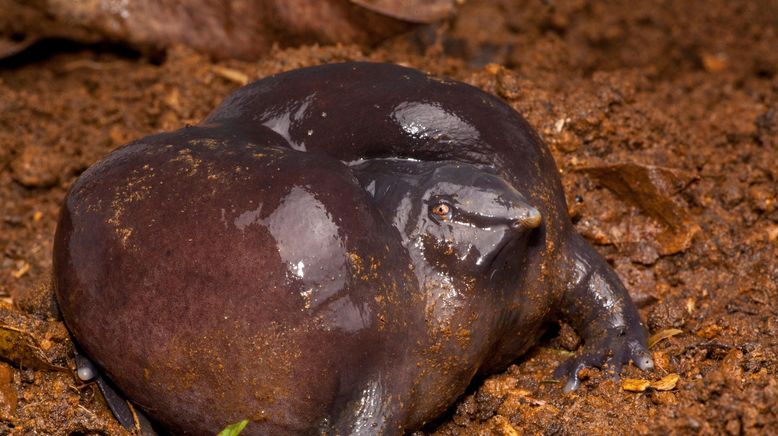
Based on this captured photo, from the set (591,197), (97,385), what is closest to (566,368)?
(591,197)

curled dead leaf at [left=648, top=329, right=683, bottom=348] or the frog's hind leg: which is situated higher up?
curled dead leaf at [left=648, top=329, right=683, bottom=348]

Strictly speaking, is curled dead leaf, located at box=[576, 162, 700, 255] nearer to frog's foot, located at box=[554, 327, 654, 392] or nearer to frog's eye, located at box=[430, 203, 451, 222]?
frog's foot, located at box=[554, 327, 654, 392]

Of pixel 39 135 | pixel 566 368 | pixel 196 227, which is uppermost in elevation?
pixel 196 227

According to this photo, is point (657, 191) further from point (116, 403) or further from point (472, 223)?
point (116, 403)

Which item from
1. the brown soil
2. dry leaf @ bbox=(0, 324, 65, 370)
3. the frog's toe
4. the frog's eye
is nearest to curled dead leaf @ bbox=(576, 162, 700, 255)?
the brown soil

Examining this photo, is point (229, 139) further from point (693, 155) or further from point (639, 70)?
point (639, 70)

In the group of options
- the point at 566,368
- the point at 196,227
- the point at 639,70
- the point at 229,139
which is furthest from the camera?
the point at 639,70

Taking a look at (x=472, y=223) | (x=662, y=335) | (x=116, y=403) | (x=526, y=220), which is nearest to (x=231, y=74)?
(x=116, y=403)
